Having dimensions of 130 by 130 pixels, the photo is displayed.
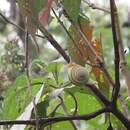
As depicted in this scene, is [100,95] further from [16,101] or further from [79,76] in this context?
[16,101]

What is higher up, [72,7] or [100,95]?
[72,7]

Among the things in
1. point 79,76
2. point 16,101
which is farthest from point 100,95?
point 16,101

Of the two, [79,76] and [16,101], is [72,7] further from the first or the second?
[16,101]

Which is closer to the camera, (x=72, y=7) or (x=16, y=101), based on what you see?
(x=72, y=7)

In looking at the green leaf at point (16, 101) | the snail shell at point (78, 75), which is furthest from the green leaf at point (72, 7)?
the green leaf at point (16, 101)

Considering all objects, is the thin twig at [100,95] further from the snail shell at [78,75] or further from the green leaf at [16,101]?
the green leaf at [16,101]

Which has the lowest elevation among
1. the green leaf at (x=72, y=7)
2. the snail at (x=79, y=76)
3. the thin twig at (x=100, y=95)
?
the thin twig at (x=100, y=95)

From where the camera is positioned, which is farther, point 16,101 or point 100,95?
point 16,101

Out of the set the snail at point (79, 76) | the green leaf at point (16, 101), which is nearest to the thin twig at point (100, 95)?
the snail at point (79, 76)

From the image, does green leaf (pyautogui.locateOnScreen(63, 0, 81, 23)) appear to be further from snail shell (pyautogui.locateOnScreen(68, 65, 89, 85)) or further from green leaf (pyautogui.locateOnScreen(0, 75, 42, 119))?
green leaf (pyautogui.locateOnScreen(0, 75, 42, 119))

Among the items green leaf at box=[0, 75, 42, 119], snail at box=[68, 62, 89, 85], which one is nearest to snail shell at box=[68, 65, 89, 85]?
snail at box=[68, 62, 89, 85]

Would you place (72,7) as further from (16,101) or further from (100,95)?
(16,101)

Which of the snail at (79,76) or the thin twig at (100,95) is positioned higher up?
the snail at (79,76)

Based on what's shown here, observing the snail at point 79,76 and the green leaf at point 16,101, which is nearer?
the snail at point 79,76
